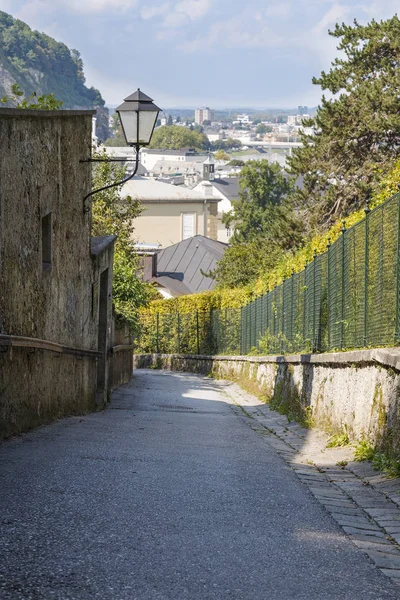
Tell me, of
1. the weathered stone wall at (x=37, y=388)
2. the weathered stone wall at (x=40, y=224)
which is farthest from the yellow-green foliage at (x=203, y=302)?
the weathered stone wall at (x=37, y=388)

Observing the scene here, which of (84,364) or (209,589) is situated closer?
(209,589)

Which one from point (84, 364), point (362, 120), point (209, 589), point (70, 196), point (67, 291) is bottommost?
point (209, 589)

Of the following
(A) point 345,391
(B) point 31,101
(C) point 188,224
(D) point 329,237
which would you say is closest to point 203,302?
(D) point 329,237

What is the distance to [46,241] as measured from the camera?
38.9 feet

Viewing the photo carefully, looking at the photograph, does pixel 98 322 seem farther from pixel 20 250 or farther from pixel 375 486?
pixel 375 486

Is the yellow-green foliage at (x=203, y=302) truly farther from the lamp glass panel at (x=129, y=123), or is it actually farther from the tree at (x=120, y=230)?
the lamp glass panel at (x=129, y=123)

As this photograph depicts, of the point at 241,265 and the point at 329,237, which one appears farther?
the point at 241,265

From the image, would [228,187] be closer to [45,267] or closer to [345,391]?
[45,267]

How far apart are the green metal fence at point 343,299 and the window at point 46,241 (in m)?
3.58

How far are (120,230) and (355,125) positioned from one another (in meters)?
9.57

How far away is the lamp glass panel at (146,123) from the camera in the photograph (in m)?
14.0

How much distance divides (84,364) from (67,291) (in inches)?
76.7

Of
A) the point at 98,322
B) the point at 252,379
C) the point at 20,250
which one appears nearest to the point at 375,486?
the point at 20,250

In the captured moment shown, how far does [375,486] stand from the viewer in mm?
8219
